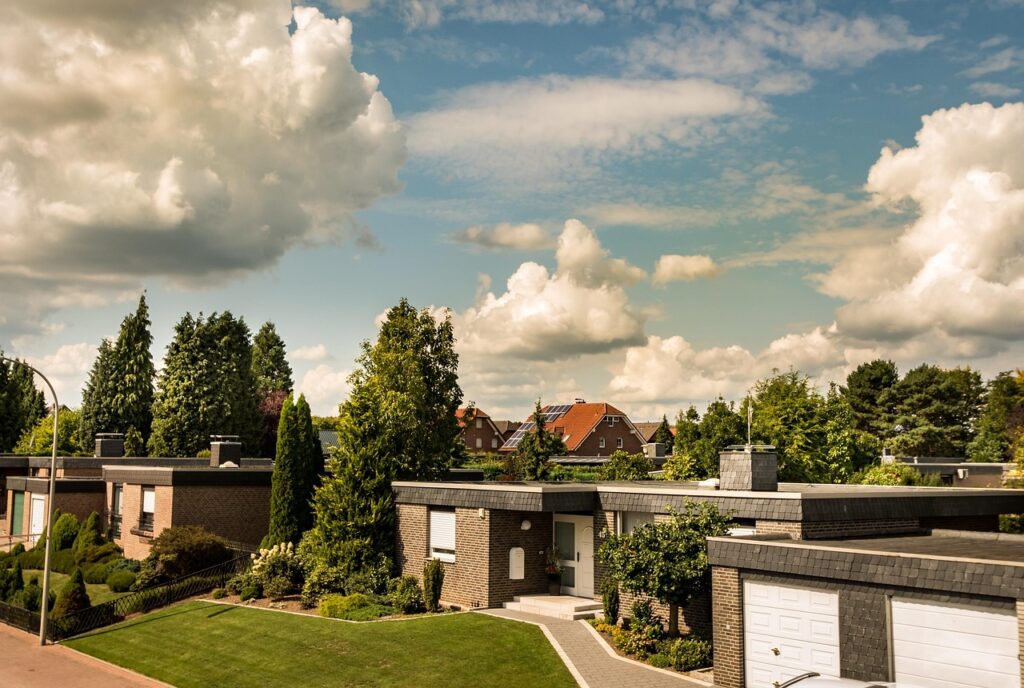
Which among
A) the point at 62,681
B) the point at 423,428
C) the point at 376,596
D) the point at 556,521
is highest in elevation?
the point at 423,428

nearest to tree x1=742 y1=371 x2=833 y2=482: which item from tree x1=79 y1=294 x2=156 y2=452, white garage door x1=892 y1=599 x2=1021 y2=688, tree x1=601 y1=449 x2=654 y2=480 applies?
tree x1=601 y1=449 x2=654 y2=480

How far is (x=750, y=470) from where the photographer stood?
24.8 meters

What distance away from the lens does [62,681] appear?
26.4 metres

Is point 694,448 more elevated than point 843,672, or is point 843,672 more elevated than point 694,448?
point 694,448

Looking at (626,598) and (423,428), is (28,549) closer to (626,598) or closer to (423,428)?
(423,428)

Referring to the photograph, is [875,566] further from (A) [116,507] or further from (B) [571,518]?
(A) [116,507]

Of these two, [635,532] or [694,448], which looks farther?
[694,448]

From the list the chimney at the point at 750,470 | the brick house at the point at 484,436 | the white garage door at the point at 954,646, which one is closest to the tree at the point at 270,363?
the brick house at the point at 484,436

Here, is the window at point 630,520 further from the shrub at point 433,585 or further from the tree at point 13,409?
the tree at point 13,409

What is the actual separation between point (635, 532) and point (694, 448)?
2385 cm

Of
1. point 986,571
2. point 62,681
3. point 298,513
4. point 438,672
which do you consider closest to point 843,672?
point 986,571

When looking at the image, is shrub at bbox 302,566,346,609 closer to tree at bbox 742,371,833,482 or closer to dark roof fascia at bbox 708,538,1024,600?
dark roof fascia at bbox 708,538,1024,600

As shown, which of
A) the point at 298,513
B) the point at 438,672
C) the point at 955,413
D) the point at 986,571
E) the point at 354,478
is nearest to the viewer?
the point at 986,571

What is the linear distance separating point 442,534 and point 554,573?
13.8ft
